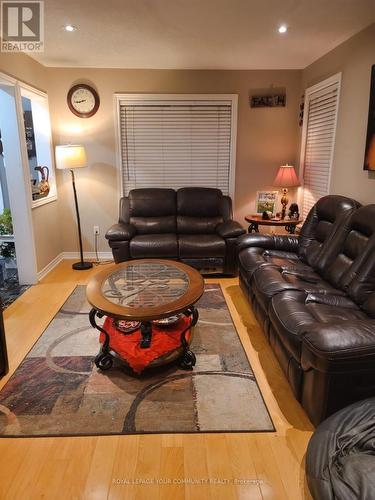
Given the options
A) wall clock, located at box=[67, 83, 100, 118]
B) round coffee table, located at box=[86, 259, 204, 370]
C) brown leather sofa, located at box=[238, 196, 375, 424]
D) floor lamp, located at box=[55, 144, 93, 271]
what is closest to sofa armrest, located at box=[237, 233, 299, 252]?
brown leather sofa, located at box=[238, 196, 375, 424]

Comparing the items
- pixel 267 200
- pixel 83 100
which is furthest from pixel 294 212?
pixel 83 100

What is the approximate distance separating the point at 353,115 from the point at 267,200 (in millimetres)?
1789

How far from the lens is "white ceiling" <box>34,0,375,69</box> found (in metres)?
2.54

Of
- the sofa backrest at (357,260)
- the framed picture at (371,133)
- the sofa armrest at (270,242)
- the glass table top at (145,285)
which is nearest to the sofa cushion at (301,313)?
the sofa backrest at (357,260)

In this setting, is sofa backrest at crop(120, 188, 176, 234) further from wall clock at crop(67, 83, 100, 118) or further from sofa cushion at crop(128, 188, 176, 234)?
wall clock at crop(67, 83, 100, 118)

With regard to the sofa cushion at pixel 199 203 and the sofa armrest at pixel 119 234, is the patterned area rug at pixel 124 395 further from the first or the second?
the sofa cushion at pixel 199 203

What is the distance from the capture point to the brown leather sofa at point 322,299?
5.33ft

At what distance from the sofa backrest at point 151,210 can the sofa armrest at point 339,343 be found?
9.45 ft

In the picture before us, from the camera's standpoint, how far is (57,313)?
3.16 meters

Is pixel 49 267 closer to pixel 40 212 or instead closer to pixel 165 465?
pixel 40 212

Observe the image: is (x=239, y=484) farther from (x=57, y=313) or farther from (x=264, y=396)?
(x=57, y=313)

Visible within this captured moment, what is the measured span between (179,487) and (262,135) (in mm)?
4196

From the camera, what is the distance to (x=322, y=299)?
2373 millimetres

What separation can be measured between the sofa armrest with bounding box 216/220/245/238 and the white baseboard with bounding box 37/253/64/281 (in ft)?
7.16
